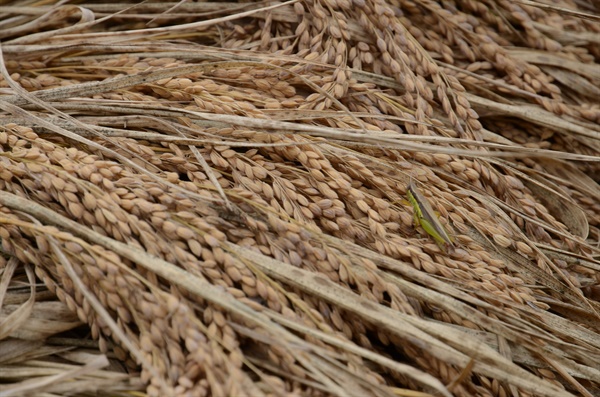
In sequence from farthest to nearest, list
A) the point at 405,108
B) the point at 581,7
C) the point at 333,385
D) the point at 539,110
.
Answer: the point at 581,7 < the point at 539,110 < the point at 405,108 < the point at 333,385

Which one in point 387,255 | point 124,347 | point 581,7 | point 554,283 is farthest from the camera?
point 581,7

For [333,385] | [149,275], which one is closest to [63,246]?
[149,275]

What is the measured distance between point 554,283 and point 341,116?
700 millimetres

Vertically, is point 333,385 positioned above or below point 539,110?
below

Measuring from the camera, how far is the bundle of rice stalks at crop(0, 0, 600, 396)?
1406 millimetres

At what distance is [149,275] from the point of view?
4.69 feet

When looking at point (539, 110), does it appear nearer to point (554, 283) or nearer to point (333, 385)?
point (554, 283)

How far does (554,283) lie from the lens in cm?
169

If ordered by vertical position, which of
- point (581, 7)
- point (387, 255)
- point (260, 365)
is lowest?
point (260, 365)

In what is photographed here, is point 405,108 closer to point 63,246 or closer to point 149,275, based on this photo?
point 149,275

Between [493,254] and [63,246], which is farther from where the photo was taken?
[493,254]

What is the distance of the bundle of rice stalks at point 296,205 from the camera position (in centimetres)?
141

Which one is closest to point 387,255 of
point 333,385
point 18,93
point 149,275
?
point 333,385

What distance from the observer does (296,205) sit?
1584 mm
